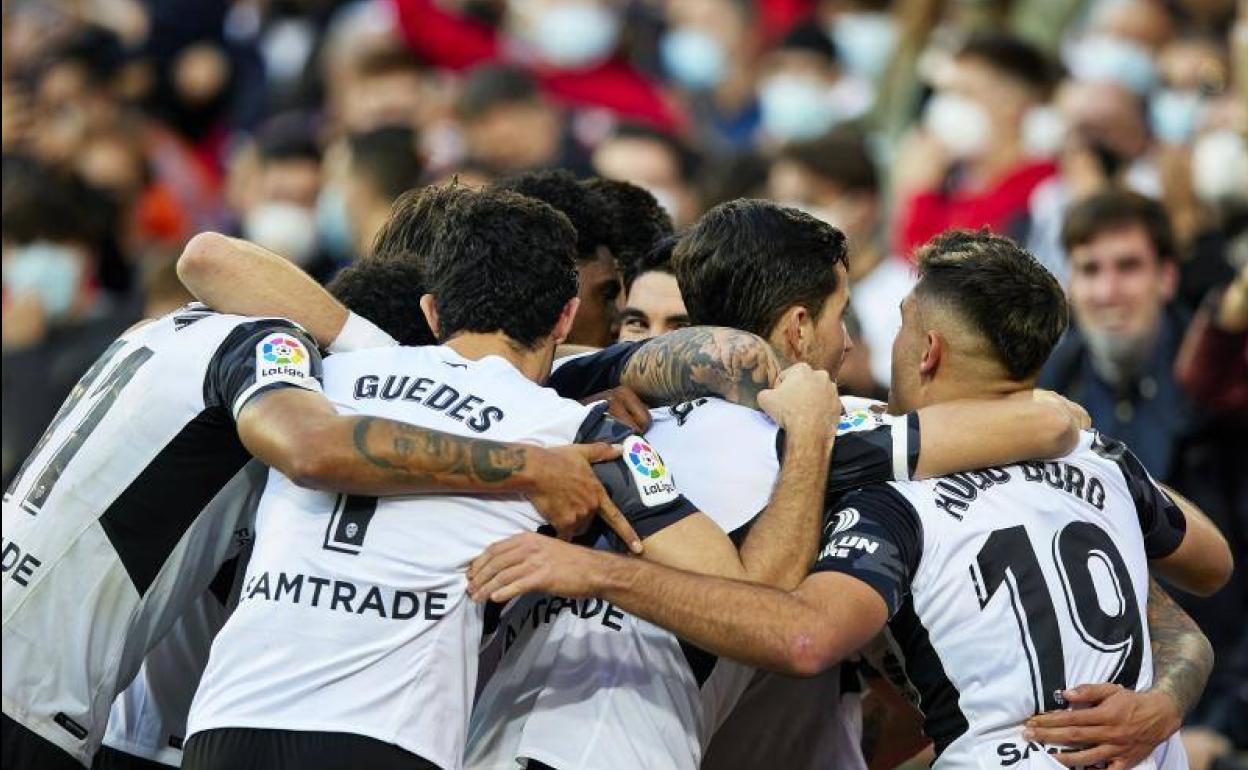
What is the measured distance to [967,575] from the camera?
4.98m

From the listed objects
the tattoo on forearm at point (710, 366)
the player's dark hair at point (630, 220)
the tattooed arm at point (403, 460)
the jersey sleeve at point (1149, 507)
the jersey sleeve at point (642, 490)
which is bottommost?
the jersey sleeve at point (1149, 507)

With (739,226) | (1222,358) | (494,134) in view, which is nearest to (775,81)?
(494,134)

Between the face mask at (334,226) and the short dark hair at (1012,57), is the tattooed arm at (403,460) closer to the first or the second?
the short dark hair at (1012,57)

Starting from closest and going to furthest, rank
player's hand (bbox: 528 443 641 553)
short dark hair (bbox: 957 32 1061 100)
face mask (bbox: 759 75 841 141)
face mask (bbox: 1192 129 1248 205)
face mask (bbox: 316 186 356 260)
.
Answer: player's hand (bbox: 528 443 641 553) → face mask (bbox: 1192 129 1248 205) → short dark hair (bbox: 957 32 1061 100) → face mask (bbox: 316 186 356 260) → face mask (bbox: 759 75 841 141)

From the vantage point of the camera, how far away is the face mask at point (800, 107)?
12.8 metres

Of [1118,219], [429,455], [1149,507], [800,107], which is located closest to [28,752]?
[429,455]

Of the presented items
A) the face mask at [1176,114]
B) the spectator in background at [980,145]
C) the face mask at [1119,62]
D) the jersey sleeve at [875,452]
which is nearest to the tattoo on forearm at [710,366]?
the jersey sleeve at [875,452]

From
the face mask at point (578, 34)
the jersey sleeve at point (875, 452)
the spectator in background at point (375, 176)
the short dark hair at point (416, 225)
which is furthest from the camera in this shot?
the face mask at point (578, 34)

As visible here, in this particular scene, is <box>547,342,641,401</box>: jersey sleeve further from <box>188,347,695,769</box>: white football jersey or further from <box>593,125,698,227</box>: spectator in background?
<box>593,125,698,227</box>: spectator in background

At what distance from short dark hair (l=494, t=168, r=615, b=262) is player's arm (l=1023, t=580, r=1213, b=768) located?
2.02 m

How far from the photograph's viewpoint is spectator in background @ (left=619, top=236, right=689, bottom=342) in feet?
20.4

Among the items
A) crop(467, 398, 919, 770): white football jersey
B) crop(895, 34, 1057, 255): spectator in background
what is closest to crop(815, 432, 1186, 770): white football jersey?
crop(467, 398, 919, 770): white football jersey

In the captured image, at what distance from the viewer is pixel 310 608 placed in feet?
15.4

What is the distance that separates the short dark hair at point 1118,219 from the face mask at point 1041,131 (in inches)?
75.2
